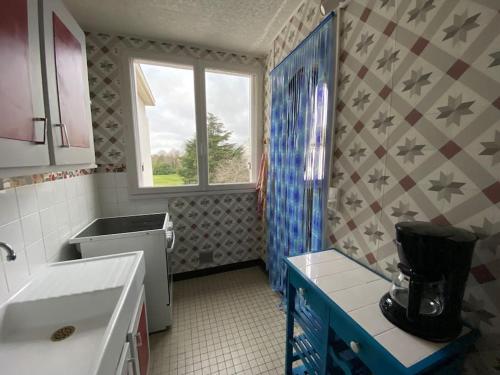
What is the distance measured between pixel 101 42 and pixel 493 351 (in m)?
3.17

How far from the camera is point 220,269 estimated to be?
2.68 metres

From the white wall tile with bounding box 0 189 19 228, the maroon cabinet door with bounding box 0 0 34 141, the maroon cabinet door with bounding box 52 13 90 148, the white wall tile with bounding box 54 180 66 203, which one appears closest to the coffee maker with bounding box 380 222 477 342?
the maroon cabinet door with bounding box 0 0 34 141

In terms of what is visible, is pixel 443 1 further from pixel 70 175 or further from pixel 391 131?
pixel 70 175

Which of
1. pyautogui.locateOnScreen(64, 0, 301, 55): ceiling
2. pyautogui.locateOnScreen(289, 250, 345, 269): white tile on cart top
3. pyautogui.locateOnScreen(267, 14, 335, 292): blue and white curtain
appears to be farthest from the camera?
pyautogui.locateOnScreen(64, 0, 301, 55): ceiling

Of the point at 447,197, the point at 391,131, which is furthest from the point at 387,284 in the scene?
the point at 391,131

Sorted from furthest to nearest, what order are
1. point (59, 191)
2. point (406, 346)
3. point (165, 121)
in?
point (165, 121)
point (59, 191)
point (406, 346)

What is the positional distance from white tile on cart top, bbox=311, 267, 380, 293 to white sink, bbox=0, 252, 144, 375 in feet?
2.76

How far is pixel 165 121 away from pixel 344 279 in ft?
7.19

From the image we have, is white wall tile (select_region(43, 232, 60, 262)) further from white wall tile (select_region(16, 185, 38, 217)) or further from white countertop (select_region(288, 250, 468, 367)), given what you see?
white countertop (select_region(288, 250, 468, 367))

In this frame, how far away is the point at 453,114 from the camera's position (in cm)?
77

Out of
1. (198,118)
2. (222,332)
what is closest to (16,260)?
(222,332)

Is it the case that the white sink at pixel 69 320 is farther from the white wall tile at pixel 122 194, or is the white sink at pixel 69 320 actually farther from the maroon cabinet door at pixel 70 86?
the white wall tile at pixel 122 194

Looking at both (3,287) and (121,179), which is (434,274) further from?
(121,179)

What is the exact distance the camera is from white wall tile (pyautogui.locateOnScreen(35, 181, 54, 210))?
122 centimetres
